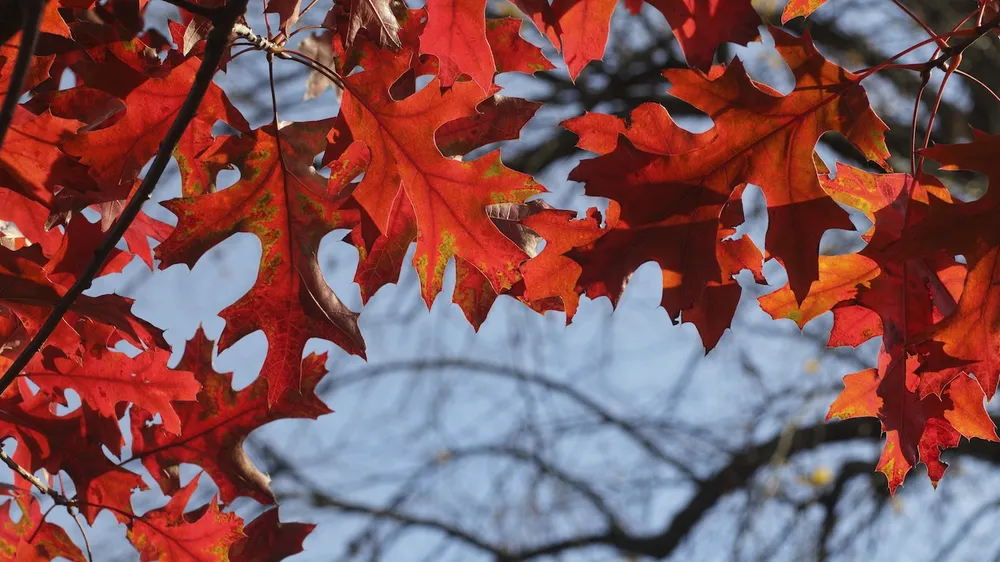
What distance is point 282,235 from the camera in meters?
Result: 1.22

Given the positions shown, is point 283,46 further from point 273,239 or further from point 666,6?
point 666,6

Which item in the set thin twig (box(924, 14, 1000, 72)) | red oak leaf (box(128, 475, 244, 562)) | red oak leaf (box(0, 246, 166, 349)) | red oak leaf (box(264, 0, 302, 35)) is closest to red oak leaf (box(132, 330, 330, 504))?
A: red oak leaf (box(128, 475, 244, 562))

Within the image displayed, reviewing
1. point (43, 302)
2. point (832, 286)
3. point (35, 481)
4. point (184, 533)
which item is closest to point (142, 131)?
point (43, 302)

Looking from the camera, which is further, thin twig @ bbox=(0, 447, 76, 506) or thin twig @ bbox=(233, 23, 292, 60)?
thin twig @ bbox=(0, 447, 76, 506)

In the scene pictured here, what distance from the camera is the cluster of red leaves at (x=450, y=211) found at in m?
1.04

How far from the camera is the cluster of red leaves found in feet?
3.43

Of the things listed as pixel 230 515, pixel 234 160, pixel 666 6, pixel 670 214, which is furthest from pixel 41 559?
pixel 666 6

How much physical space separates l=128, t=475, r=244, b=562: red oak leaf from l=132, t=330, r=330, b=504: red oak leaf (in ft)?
0.18

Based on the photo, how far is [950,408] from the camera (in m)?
1.19

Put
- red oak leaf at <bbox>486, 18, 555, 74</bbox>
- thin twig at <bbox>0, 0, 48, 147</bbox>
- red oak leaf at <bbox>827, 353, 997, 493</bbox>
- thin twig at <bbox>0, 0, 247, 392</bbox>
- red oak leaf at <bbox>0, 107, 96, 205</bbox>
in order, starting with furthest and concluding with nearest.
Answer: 1. red oak leaf at <bbox>486, 18, 555, 74</bbox>
2. red oak leaf at <bbox>827, 353, 997, 493</bbox>
3. red oak leaf at <bbox>0, 107, 96, 205</bbox>
4. thin twig at <bbox>0, 0, 247, 392</bbox>
5. thin twig at <bbox>0, 0, 48, 147</bbox>

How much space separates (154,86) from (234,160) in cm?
14

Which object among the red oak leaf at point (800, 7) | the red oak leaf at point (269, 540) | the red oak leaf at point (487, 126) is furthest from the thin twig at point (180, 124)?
the red oak leaf at point (800, 7)

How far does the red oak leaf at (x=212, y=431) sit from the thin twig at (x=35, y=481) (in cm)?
15

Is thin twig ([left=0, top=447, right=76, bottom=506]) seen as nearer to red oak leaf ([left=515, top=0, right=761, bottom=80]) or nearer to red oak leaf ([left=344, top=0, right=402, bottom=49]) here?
red oak leaf ([left=344, top=0, right=402, bottom=49])
